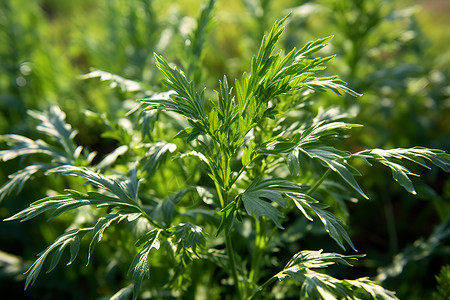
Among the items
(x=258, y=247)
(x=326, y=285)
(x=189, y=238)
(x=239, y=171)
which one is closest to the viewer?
(x=326, y=285)

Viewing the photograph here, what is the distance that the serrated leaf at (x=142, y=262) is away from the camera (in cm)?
102

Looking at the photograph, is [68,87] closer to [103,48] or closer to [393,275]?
[103,48]

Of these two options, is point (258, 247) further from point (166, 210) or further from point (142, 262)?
point (142, 262)

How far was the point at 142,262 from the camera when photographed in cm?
105

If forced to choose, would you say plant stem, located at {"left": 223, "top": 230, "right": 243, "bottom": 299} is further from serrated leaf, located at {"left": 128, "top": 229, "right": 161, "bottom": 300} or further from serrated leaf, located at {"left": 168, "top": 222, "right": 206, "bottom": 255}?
serrated leaf, located at {"left": 128, "top": 229, "right": 161, "bottom": 300}

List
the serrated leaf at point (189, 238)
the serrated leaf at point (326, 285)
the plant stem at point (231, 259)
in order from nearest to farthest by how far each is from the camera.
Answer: the serrated leaf at point (326, 285) → the serrated leaf at point (189, 238) → the plant stem at point (231, 259)

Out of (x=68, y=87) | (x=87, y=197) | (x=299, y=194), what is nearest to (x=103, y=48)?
(x=68, y=87)

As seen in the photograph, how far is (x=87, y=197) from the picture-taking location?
1.13 metres

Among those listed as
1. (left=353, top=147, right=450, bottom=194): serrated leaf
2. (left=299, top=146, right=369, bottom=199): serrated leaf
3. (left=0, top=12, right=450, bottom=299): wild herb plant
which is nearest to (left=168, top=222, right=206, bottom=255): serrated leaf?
(left=0, top=12, right=450, bottom=299): wild herb plant

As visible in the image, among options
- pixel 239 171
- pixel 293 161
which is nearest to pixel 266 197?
pixel 293 161

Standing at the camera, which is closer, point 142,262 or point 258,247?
point 142,262

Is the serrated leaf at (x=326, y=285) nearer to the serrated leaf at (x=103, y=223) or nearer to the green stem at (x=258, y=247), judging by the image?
the green stem at (x=258, y=247)

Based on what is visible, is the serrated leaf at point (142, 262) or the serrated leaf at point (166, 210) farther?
the serrated leaf at point (166, 210)

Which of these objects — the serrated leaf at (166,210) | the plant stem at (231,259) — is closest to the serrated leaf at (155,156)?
the serrated leaf at (166,210)
